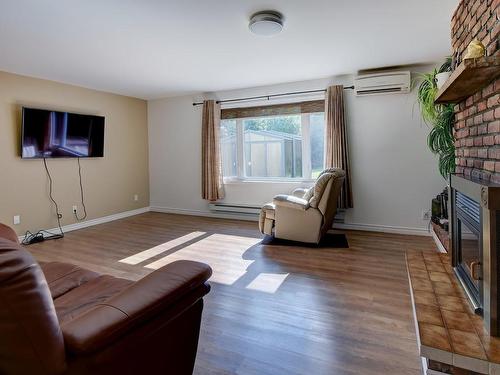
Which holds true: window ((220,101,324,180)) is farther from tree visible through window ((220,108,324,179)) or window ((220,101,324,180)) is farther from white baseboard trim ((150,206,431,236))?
white baseboard trim ((150,206,431,236))

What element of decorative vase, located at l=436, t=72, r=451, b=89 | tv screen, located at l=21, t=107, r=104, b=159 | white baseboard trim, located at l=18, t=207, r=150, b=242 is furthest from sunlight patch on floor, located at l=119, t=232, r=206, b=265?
decorative vase, located at l=436, t=72, r=451, b=89

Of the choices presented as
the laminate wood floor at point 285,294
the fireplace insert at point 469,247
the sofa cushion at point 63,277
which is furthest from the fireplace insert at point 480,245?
the sofa cushion at point 63,277

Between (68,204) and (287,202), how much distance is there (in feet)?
11.0

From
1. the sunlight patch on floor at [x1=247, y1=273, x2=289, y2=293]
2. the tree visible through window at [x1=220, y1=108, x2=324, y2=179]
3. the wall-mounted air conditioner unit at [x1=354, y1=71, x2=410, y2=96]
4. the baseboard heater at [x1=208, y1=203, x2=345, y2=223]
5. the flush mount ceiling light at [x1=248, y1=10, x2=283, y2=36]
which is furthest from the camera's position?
the baseboard heater at [x1=208, y1=203, x2=345, y2=223]

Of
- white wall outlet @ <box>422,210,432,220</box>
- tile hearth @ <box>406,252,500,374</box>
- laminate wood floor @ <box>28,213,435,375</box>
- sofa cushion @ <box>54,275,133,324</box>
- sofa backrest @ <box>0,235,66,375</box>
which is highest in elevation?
sofa backrest @ <box>0,235,66,375</box>

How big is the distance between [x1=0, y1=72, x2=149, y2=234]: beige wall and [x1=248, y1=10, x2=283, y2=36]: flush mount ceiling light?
3327mm

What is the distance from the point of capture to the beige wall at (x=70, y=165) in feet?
12.9

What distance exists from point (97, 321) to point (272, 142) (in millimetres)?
4308

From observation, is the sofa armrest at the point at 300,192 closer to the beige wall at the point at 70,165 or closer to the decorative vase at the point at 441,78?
the decorative vase at the point at 441,78

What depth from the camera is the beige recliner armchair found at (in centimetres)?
358

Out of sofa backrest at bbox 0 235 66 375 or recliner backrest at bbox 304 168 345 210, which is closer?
sofa backrest at bbox 0 235 66 375

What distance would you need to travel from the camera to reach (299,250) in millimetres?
3578

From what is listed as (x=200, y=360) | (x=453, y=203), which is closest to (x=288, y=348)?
(x=200, y=360)

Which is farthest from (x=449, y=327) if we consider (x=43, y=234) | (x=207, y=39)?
(x=43, y=234)
